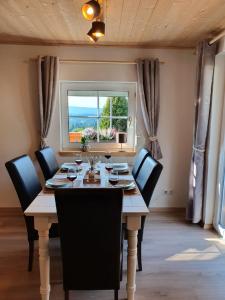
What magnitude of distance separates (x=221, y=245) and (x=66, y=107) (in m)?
2.58

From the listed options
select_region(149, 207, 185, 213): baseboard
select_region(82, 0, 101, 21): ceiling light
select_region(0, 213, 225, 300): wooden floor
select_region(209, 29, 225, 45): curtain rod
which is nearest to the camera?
select_region(82, 0, 101, 21): ceiling light

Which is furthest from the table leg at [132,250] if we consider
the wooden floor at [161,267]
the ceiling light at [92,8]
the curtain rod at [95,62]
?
the curtain rod at [95,62]

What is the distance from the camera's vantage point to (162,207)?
3.49 metres

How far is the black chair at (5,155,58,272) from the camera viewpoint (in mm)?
1930

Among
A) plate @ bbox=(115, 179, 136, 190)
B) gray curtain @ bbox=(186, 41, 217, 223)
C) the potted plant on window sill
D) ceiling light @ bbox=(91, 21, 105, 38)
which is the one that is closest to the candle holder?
the potted plant on window sill

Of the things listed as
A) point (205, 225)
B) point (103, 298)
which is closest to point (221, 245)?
point (205, 225)

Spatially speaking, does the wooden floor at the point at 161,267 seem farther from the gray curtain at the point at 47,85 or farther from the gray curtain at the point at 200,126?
the gray curtain at the point at 47,85

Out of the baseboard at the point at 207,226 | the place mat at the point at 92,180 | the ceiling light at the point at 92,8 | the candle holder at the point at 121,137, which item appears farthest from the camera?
Answer: the candle holder at the point at 121,137

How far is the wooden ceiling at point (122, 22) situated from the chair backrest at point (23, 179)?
135 cm

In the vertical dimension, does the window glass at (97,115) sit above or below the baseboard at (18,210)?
above

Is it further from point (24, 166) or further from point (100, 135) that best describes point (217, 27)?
point (24, 166)

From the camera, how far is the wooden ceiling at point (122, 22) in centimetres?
202

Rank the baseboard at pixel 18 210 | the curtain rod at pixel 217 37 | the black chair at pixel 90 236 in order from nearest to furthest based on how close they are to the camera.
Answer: the black chair at pixel 90 236 → the curtain rod at pixel 217 37 → the baseboard at pixel 18 210

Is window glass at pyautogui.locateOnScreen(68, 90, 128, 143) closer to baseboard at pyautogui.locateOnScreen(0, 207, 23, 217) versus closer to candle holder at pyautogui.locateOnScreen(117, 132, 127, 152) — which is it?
candle holder at pyautogui.locateOnScreen(117, 132, 127, 152)
